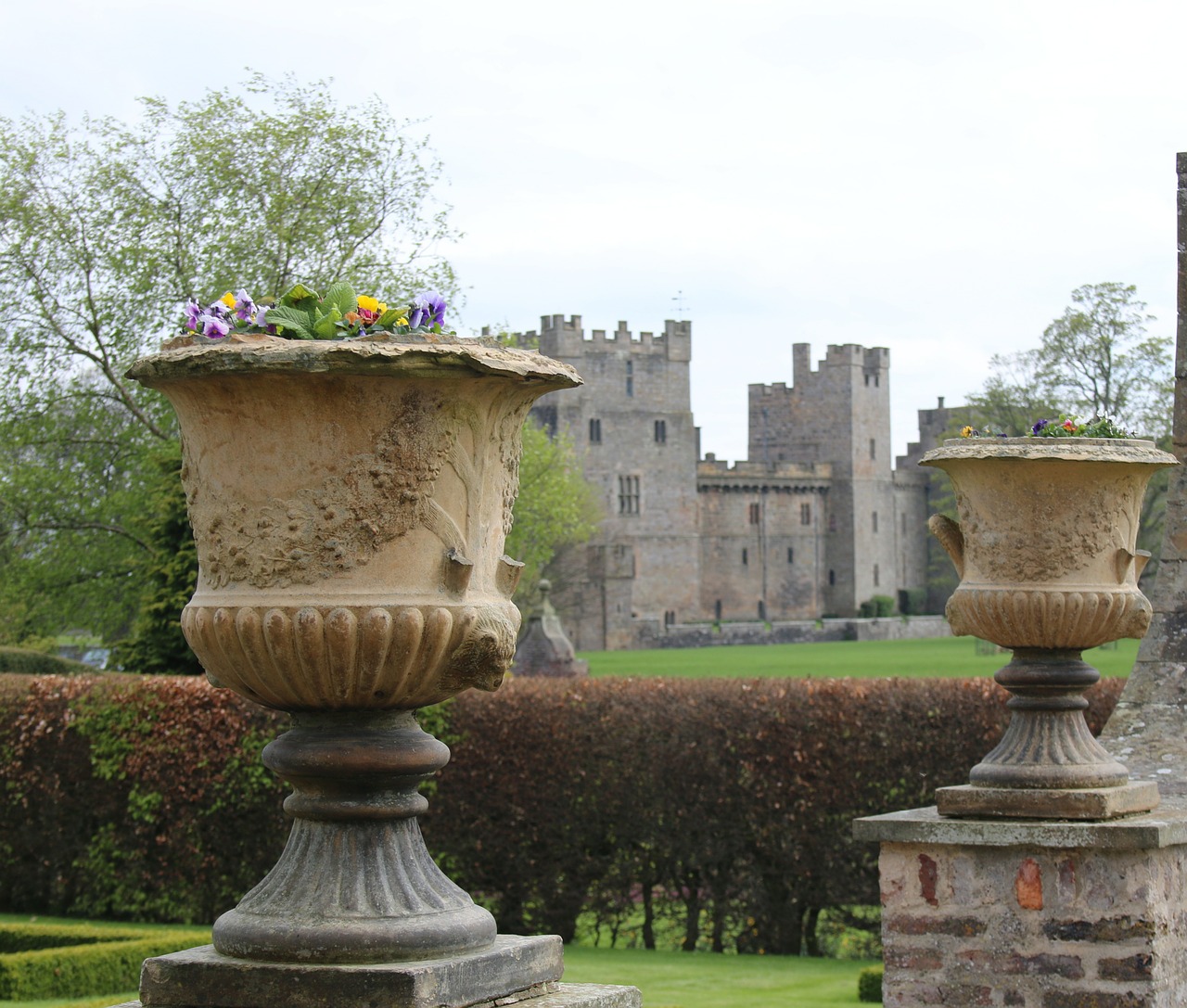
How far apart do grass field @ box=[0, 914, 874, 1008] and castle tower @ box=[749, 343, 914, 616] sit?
63.4 meters

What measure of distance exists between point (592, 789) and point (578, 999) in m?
7.99

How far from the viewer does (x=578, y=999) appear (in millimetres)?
3119

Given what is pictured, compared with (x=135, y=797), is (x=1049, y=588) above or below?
above

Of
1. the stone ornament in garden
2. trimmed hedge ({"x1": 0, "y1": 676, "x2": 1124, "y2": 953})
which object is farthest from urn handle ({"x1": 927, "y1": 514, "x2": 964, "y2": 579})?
trimmed hedge ({"x1": 0, "y1": 676, "x2": 1124, "y2": 953})

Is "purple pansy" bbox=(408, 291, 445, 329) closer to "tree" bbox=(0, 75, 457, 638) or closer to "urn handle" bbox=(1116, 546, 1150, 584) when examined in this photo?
"urn handle" bbox=(1116, 546, 1150, 584)

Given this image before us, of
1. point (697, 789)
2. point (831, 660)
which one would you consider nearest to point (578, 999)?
point (697, 789)

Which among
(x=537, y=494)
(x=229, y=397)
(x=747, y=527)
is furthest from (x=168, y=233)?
(x=747, y=527)

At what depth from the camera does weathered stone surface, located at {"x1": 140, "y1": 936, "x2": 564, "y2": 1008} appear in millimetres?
2855

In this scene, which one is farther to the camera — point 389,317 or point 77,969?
point 77,969

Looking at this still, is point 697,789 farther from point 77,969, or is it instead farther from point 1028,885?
point 1028,885

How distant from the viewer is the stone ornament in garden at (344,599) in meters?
2.94

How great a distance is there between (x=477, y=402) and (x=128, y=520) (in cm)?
1873

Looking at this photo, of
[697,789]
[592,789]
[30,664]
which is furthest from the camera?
[30,664]

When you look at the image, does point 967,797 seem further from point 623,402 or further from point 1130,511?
point 623,402
